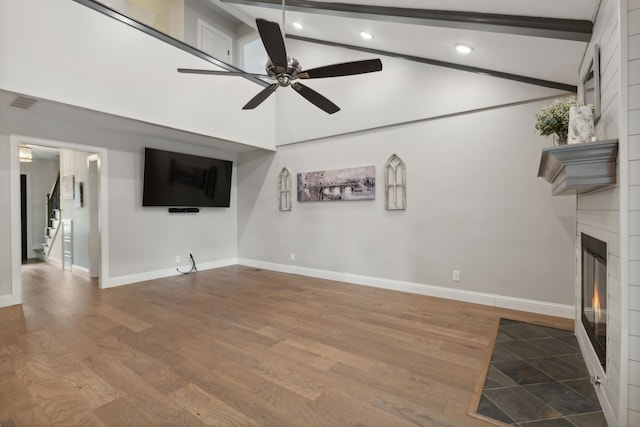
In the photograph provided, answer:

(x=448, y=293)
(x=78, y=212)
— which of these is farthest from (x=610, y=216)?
(x=78, y=212)

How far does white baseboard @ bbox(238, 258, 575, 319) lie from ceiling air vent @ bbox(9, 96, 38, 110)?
13.8 feet

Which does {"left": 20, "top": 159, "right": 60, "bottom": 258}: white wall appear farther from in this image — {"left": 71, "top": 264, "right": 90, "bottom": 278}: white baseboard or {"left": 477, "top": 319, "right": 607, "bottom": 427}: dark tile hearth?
{"left": 477, "top": 319, "right": 607, "bottom": 427}: dark tile hearth

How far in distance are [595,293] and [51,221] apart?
9.90 meters

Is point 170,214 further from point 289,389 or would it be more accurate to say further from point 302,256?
point 289,389

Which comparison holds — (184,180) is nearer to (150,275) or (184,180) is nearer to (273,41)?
(150,275)

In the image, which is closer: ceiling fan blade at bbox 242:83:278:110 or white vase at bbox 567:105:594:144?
white vase at bbox 567:105:594:144

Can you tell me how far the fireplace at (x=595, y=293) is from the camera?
6.39 ft

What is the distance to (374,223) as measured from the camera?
15.4 feet

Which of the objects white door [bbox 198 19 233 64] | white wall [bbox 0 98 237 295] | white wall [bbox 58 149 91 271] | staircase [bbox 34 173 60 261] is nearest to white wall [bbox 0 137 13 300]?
white wall [bbox 0 98 237 295]

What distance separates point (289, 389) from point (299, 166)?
415 centimetres

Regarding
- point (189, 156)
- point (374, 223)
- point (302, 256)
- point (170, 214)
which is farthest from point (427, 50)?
point (170, 214)

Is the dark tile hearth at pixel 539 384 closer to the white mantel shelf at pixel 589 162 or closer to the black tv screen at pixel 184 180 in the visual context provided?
the white mantel shelf at pixel 589 162

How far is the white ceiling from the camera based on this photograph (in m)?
2.28

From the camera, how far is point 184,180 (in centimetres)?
547
